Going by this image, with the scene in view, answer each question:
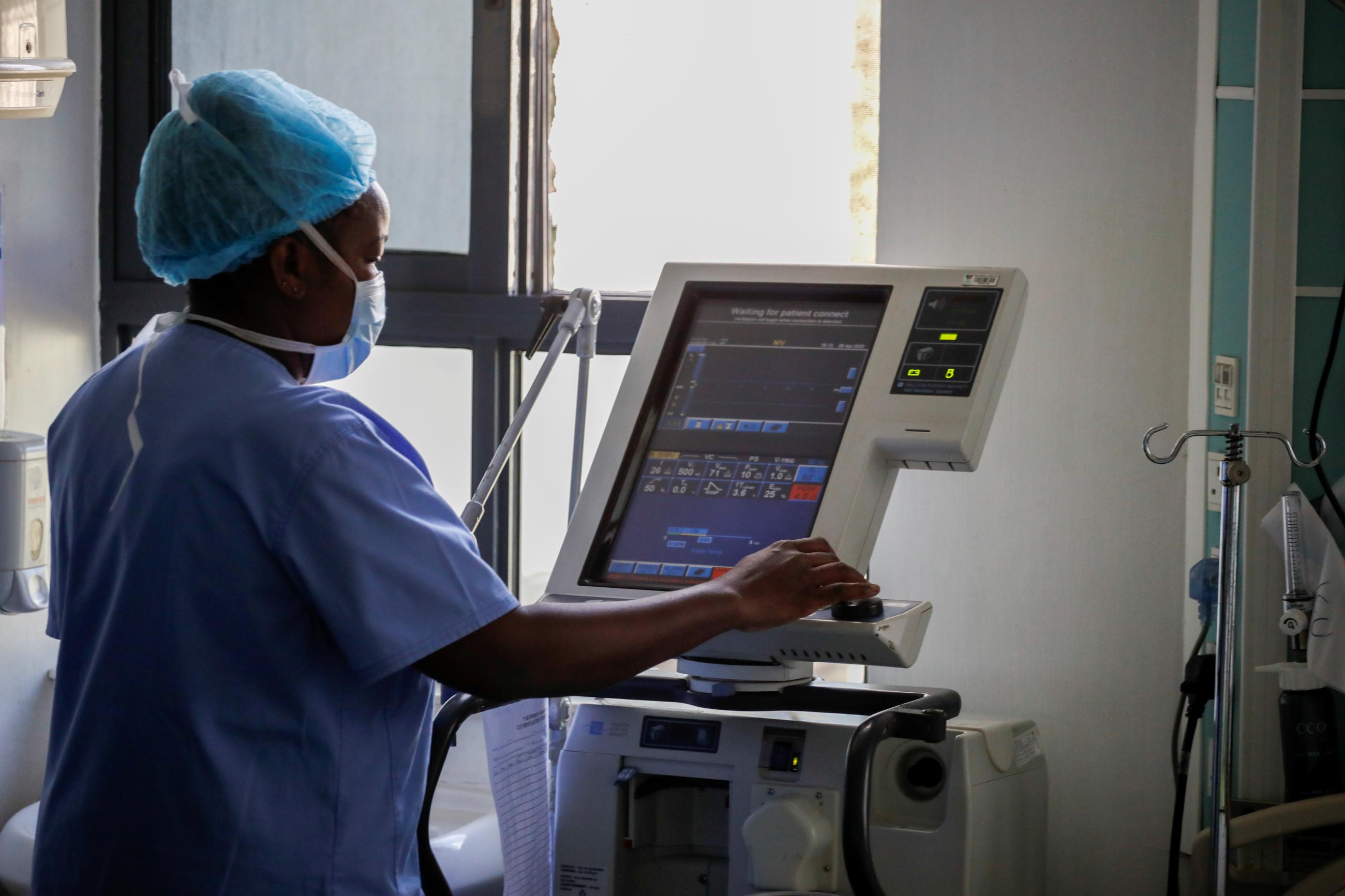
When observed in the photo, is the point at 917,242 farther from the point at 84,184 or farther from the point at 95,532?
the point at 84,184

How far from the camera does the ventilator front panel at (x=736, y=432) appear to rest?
4.95ft

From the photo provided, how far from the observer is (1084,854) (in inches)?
81.0

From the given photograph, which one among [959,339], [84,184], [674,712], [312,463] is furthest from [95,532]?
[84,184]

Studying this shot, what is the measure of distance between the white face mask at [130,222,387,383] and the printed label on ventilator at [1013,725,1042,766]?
2.96 feet

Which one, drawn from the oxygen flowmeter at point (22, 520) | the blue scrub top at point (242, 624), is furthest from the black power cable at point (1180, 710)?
the oxygen flowmeter at point (22, 520)

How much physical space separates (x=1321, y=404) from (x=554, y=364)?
107cm

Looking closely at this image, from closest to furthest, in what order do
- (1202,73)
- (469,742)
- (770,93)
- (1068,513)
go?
(1202,73), (1068,513), (770,93), (469,742)

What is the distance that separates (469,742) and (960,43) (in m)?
1.58

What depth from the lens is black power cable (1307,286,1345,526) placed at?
1745 mm

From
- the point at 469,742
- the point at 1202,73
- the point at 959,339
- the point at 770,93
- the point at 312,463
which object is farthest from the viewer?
the point at 469,742

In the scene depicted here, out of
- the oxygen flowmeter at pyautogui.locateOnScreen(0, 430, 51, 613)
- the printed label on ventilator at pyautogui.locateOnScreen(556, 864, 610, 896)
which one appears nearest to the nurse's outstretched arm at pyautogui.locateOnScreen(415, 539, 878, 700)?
the printed label on ventilator at pyautogui.locateOnScreen(556, 864, 610, 896)

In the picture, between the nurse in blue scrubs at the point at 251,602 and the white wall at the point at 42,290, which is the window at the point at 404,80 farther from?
the nurse in blue scrubs at the point at 251,602

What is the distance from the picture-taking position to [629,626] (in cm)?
120

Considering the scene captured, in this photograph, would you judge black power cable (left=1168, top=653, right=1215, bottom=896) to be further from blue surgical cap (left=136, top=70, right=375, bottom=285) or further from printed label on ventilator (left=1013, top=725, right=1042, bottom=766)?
blue surgical cap (left=136, top=70, right=375, bottom=285)
